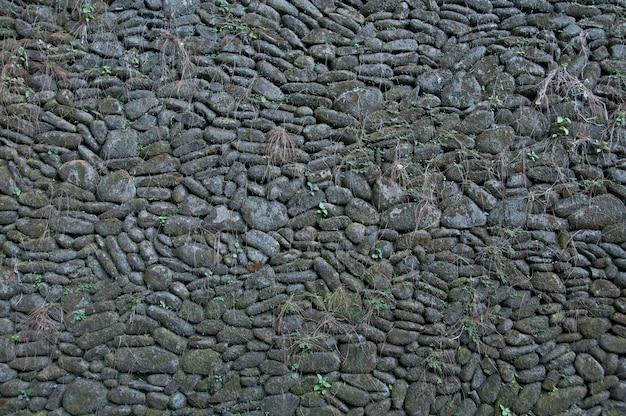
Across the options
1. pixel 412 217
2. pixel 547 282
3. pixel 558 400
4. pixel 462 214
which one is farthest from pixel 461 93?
pixel 558 400

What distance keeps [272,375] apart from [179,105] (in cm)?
225

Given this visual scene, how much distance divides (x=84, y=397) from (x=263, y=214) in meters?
1.81

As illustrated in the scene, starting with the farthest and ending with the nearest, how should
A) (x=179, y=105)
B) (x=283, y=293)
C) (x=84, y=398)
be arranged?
(x=179, y=105)
(x=283, y=293)
(x=84, y=398)

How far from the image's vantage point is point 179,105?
168 inches

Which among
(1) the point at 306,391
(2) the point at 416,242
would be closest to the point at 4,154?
(1) the point at 306,391

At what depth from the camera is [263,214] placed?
405 cm

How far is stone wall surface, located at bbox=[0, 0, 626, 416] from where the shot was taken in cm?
371

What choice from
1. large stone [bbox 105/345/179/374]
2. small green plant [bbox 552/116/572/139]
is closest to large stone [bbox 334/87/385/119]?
small green plant [bbox 552/116/572/139]

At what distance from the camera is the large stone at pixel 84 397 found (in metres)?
3.62

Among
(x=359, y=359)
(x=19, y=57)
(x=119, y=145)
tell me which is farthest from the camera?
(x=19, y=57)

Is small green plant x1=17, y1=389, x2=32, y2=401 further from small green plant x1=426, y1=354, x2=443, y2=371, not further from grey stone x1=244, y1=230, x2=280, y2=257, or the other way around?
small green plant x1=426, y1=354, x2=443, y2=371

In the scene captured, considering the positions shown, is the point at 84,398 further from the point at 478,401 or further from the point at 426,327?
the point at 478,401

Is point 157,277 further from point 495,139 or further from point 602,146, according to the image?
point 602,146

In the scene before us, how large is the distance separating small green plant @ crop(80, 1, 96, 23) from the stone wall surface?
0.06 m
